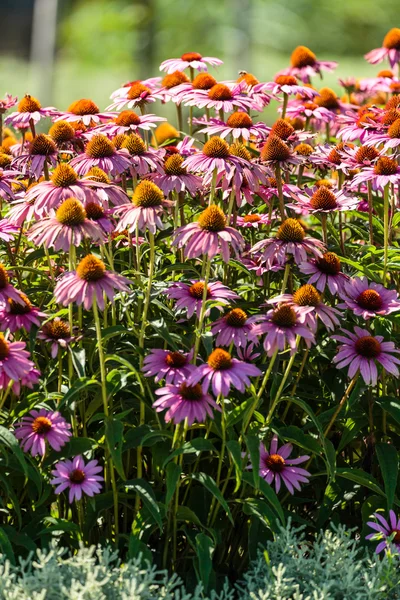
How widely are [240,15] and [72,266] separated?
61.4 ft

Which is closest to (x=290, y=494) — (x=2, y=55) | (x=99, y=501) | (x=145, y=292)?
(x=99, y=501)

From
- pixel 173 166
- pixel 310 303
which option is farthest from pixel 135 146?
pixel 310 303

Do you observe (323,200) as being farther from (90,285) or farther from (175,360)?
(90,285)

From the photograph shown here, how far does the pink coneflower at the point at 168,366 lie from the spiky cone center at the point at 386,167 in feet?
2.52

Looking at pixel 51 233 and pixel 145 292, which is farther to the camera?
pixel 145 292

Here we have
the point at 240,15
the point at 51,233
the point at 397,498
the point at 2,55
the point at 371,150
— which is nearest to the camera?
the point at 51,233

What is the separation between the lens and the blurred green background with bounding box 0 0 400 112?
19922mm

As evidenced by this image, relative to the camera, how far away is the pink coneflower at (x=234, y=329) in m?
2.22

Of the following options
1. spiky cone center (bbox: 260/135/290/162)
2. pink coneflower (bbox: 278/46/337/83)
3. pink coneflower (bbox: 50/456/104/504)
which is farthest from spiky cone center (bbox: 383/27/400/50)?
pink coneflower (bbox: 50/456/104/504)

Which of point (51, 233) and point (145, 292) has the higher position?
point (51, 233)

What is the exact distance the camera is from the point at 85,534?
229cm

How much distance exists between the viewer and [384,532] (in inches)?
90.5

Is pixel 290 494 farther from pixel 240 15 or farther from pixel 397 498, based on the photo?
pixel 240 15

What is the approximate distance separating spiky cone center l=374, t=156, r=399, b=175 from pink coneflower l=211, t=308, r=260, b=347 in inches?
23.2
